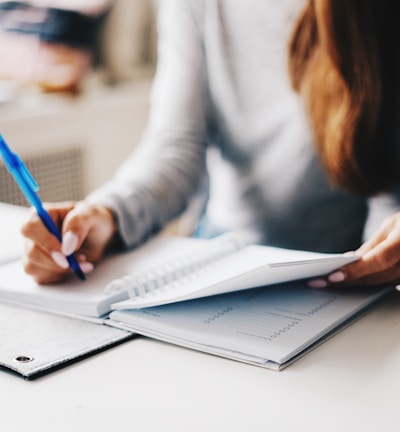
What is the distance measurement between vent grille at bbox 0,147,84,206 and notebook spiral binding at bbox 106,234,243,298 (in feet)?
4.27

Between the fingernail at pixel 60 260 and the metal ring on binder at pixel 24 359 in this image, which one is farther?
the fingernail at pixel 60 260

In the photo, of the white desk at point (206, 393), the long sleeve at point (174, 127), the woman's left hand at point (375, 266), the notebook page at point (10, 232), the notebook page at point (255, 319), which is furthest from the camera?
the long sleeve at point (174, 127)

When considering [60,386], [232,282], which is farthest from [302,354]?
[60,386]

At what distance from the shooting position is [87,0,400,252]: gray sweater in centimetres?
111

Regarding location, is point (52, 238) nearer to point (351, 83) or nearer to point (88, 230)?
point (88, 230)

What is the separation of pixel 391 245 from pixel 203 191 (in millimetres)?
532

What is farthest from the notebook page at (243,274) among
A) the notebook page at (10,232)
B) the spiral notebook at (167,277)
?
the notebook page at (10,232)

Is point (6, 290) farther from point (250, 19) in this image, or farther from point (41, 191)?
point (41, 191)

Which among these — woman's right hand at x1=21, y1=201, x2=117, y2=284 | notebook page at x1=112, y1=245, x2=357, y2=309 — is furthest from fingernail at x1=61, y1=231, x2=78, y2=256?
notebook page at x1=112, y1=245, x2=357, y2=309

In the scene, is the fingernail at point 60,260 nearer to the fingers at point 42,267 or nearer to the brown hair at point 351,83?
the fingers at point 42,267

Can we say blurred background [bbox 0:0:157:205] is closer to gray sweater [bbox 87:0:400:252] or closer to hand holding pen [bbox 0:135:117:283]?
gray sweater [bbox 87:0:400:252]

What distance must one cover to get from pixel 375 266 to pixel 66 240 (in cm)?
33

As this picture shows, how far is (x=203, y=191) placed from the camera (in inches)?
47.9

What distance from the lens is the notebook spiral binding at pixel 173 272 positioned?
729mm
